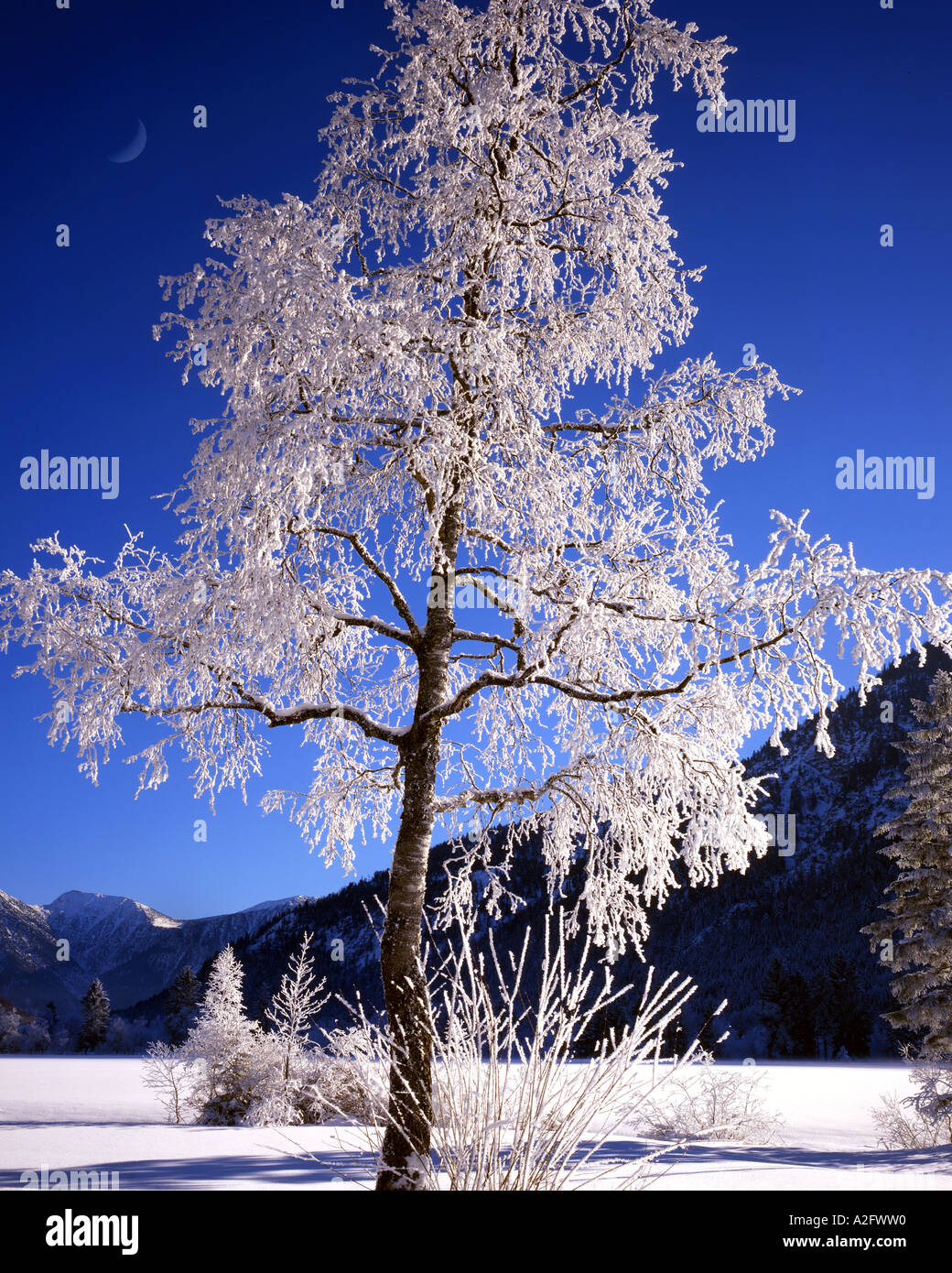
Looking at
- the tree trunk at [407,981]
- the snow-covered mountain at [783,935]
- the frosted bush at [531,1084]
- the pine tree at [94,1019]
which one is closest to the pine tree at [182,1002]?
the snow-covered mountain at [783,935]

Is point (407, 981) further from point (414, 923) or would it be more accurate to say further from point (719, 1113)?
point (719, 1113)

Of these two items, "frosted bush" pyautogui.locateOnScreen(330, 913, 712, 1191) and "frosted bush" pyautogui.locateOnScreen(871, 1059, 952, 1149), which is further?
"frosted bush" pyautogui.locateOnScreen(871, 1059, 952, 1149)

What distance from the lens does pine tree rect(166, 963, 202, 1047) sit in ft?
196

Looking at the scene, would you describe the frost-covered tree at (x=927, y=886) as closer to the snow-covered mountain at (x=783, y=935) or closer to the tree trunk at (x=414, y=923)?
the tree trunk at (x=414, y=923)

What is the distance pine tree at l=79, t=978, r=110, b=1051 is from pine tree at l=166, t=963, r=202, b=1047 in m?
9.36

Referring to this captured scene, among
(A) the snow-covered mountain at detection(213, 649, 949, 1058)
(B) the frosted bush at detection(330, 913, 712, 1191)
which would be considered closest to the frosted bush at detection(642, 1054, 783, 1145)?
(B) the frosted bush at detection(330, 913, 712, 1191)

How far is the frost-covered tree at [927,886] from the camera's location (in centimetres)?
1659

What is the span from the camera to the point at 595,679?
20.6 ft
